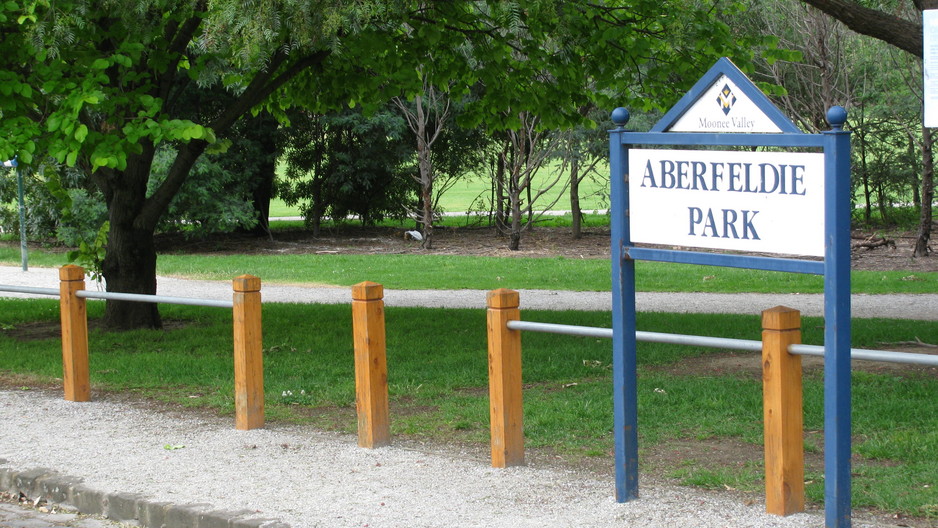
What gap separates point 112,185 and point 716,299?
8099mm

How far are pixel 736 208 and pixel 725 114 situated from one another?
43 centimetres

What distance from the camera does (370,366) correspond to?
676cm

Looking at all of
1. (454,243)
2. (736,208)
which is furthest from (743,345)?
(454,243)

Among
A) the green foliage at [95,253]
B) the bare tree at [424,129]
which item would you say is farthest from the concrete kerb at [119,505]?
the bare tree at [424,129]

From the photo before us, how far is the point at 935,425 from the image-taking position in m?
Result: 7.10

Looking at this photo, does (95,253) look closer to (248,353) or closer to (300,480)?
(248,353)

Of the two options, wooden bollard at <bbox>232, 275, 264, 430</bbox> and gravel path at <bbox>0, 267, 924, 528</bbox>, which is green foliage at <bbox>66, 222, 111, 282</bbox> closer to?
gravel path at <bbox>0, 267, 924, 528</bbox>

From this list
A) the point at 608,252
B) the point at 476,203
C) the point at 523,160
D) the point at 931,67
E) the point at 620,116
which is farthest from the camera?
the point at 476,203

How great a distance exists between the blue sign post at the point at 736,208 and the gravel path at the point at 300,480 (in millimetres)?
372

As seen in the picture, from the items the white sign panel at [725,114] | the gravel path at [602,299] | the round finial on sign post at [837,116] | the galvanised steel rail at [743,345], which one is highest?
the white sign panel at [725,114]

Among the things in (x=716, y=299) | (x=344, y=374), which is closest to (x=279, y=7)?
(x=344, y=374)

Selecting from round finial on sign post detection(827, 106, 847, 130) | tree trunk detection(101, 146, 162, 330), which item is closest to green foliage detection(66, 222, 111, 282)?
tree trunk detection(101, 146, 162, 330)

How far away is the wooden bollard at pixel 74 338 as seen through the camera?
28.1 feet

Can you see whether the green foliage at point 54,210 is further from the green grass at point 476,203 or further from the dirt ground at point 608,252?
the green grass at point 476,203
